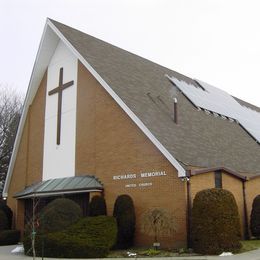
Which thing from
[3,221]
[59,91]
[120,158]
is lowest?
[3,221]

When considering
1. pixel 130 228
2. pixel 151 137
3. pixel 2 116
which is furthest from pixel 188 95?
pixel 2 116

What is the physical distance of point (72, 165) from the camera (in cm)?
2258

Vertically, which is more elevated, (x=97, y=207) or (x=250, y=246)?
(x=97, y=207)

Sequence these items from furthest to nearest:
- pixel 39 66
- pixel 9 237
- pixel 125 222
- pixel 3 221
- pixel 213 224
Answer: pixel 39 66 < pixel 3 221 < pixel 9 237 < pixel 125 222 < pixel 213 224

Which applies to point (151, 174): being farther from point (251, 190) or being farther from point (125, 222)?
point (251, 190)

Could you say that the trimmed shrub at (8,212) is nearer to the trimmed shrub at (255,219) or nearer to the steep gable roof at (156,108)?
the steep gable roof at (156,108)

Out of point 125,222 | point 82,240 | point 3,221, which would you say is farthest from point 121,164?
point 3,221

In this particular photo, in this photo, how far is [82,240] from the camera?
51.7ft

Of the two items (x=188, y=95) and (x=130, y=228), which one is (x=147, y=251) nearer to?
(x=130, y=228)

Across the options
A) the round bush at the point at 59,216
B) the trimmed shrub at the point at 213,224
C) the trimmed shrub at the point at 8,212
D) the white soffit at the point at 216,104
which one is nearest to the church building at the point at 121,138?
the white soffit at the point at 216,104

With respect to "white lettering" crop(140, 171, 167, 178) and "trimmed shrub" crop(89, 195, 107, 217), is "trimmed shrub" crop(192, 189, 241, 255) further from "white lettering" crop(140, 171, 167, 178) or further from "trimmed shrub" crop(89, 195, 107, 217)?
"trimmed shrub" crop(89, 195, 107, 217)

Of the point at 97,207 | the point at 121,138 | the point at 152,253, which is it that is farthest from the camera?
the point at 121,138

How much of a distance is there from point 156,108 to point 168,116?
0.69m

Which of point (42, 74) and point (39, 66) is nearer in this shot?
point (39, 66)
